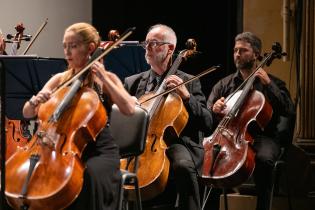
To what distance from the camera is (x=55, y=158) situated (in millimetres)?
2654

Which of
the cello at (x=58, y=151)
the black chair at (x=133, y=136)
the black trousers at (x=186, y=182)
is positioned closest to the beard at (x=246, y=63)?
the black trousers at (x=186, y=182)

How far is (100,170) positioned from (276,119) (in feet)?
4.68

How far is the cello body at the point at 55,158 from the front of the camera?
2.59m

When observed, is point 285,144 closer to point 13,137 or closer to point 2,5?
point 13,137

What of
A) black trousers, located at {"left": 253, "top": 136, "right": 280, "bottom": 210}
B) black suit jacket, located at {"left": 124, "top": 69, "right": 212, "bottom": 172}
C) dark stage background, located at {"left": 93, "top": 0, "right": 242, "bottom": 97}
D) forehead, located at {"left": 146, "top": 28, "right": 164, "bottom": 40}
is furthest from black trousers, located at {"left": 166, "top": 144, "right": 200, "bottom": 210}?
dark stage background, located at {"left": 93, "top": 0, "right": 242, "bottom": 97}

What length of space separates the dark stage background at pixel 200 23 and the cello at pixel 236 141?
1.05 meters

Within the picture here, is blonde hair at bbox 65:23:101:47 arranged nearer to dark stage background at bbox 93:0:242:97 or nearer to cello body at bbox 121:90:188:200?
cello body at bbox 121:90:188:200

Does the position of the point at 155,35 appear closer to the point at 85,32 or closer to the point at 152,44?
the point at 152,44

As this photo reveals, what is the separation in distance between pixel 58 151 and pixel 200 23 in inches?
98.6

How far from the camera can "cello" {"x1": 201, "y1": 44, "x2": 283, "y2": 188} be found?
3609mm

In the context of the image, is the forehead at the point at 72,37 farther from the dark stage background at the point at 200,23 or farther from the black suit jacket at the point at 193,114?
the dark stage background at the point at 200,23

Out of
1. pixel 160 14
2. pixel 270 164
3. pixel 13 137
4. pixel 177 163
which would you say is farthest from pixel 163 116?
pixel 160 14

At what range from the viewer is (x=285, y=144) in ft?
12.8

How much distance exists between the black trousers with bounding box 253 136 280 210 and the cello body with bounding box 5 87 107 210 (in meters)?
1.24
